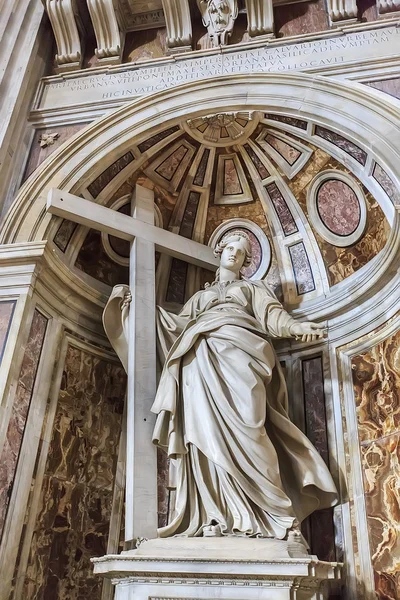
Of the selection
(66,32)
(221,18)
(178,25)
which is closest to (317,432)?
(221,18)

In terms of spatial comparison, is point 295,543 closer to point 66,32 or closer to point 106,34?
point 106,34

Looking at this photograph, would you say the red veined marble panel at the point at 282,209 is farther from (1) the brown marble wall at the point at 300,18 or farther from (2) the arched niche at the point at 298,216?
(1) the brown marble wall at the point at 300,18

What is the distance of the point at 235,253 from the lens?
4.77 m

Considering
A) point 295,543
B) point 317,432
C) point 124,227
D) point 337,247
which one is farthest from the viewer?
point 337,247

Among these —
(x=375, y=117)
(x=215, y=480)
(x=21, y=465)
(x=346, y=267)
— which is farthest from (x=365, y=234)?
(x=21, y=465)

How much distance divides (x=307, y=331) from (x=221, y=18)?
3109 mm

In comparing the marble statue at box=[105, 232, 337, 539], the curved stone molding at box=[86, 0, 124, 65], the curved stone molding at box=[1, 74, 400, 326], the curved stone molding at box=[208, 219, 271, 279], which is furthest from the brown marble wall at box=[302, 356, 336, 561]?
the curved stone molding at box=[86, 0, 124, 65]

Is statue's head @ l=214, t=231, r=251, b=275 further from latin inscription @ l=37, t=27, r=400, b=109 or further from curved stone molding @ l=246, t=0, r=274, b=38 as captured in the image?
curved stone molding @ l=246, t=0, r=274, b=38

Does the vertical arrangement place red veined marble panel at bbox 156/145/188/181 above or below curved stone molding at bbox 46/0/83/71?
below

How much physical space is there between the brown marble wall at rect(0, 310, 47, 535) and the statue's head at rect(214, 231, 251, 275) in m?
1.49

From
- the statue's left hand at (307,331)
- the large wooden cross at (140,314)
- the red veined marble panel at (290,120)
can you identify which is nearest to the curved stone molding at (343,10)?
the red veined marble panel at (290,120)

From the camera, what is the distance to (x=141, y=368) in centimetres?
435

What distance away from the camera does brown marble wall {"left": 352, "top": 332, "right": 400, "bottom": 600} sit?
381 centimetres

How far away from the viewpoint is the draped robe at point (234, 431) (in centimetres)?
361
